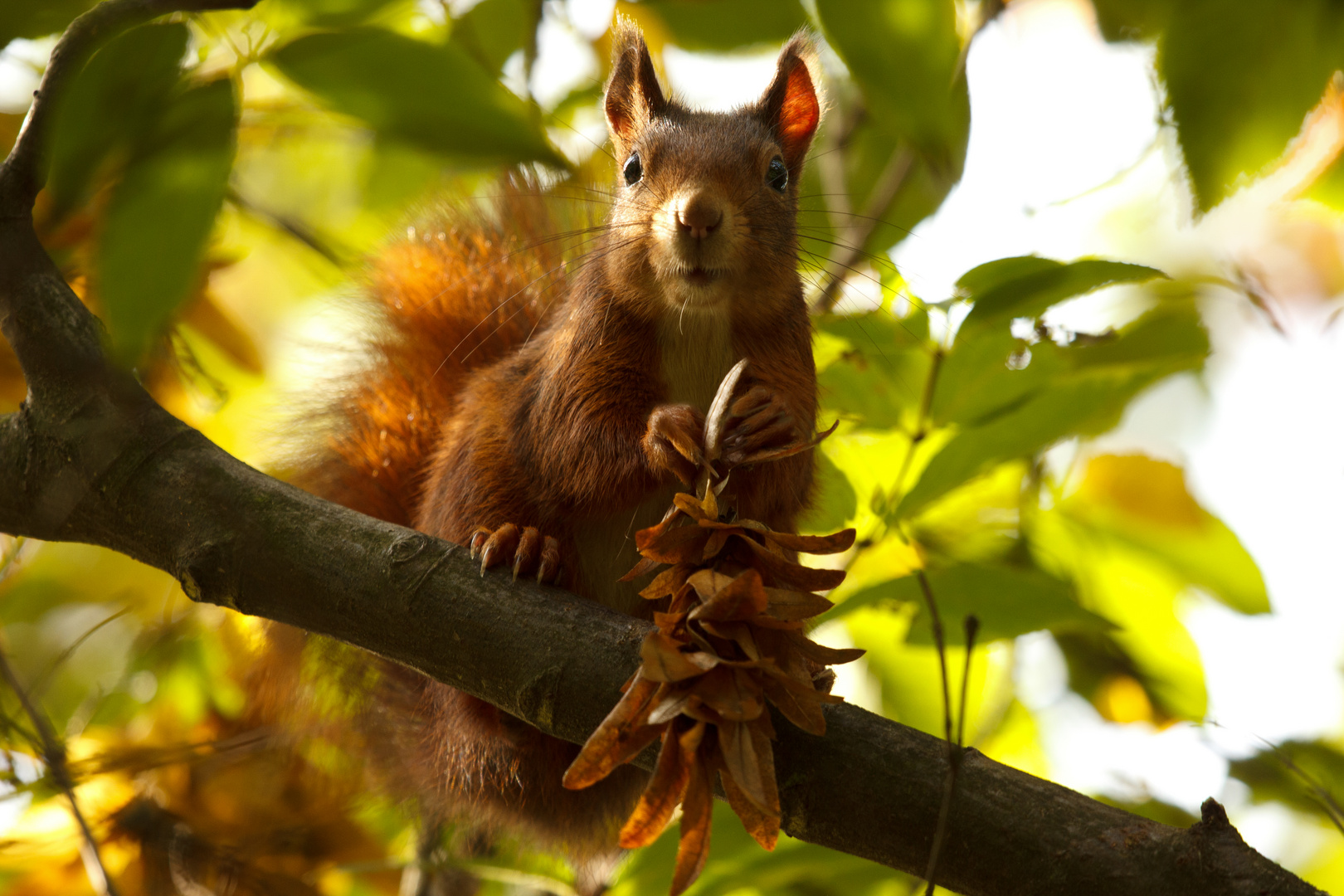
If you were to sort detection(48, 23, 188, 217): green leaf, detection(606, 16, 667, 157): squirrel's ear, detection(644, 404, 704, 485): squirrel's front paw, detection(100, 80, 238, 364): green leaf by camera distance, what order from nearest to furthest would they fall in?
detection(100, 80, 238, 364): green leaf, detection(48, 23, 188, 217): green leaf, detection(644, 404, 704, 485): squirrel's front paw, detection(606, 16, 667, 157): squirrel's ear

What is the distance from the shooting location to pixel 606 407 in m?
1.55

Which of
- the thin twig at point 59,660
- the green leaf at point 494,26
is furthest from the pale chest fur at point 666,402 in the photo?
the thin twig at point 59,660

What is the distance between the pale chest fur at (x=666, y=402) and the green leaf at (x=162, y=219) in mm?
822

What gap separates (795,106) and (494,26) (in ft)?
1.74

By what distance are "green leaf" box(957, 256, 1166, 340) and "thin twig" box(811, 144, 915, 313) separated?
60 cm

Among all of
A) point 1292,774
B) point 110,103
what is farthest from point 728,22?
point 1292,774

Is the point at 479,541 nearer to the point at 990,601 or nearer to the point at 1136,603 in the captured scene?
the point at 990,601

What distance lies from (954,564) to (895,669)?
268mm

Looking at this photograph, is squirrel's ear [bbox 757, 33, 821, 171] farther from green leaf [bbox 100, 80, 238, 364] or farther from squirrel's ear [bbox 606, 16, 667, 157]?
green leaf [bbox 100, 80, 238, 364]

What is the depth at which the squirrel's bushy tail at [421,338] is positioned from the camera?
6.10 ft

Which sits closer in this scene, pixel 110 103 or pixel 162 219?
pixel 162 219

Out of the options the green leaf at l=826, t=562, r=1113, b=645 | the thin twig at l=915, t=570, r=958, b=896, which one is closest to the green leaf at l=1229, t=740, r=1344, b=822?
the green leaf at l=826, t=562, r=1113, b=645

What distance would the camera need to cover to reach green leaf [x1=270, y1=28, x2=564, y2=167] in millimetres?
1101

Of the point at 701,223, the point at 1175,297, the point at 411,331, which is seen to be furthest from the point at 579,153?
the point at 1175,297
